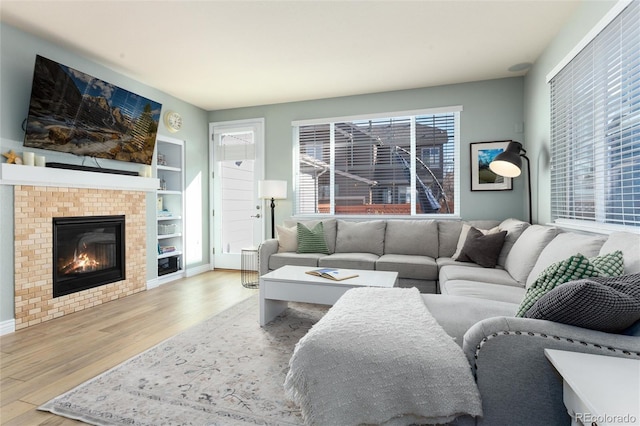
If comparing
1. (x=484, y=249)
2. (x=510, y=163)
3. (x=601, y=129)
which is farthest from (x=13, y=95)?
(x=601, y=129)

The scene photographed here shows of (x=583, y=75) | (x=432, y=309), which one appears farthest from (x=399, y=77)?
(x=432, y=309)

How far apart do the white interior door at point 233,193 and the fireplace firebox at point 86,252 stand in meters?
1.64

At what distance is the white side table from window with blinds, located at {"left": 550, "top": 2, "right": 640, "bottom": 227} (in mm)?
1413

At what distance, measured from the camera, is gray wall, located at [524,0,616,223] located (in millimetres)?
2590

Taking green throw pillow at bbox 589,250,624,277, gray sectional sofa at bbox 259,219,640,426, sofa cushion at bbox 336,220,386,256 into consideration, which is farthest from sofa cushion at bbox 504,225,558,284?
sofa cushion at bbox 336,220,386,256

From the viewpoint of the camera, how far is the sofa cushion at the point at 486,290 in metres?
2.16

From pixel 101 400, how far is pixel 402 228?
319 centimetres

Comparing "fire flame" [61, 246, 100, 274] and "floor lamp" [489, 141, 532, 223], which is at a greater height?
"floor lamp" [489, 141, 532, 223]

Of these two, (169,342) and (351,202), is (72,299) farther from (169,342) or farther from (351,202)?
(351,202)

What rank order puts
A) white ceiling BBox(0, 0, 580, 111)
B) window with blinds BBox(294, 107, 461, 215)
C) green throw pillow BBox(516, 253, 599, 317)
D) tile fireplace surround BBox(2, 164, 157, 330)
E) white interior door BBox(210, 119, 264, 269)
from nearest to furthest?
green throw pillow BBox(516, 253, 599, 317)
white ceiling BBox(0, 0, 580, 111)
tile fireplace surround BBox(2, 164, 157, 330)
window with blinds BBox(294, 107, 461, 215)
white interior door BBox(210, 119, 264, 269)

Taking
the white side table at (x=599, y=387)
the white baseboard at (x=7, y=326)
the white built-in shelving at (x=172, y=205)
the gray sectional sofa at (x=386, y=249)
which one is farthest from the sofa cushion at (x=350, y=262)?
the white baseboard at (x=7, y=326)

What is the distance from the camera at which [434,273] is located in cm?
328

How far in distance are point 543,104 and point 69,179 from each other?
4.69 m

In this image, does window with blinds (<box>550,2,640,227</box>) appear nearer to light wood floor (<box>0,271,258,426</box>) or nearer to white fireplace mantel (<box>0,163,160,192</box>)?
light wood floor (<box>0,271,258,426</box>)
